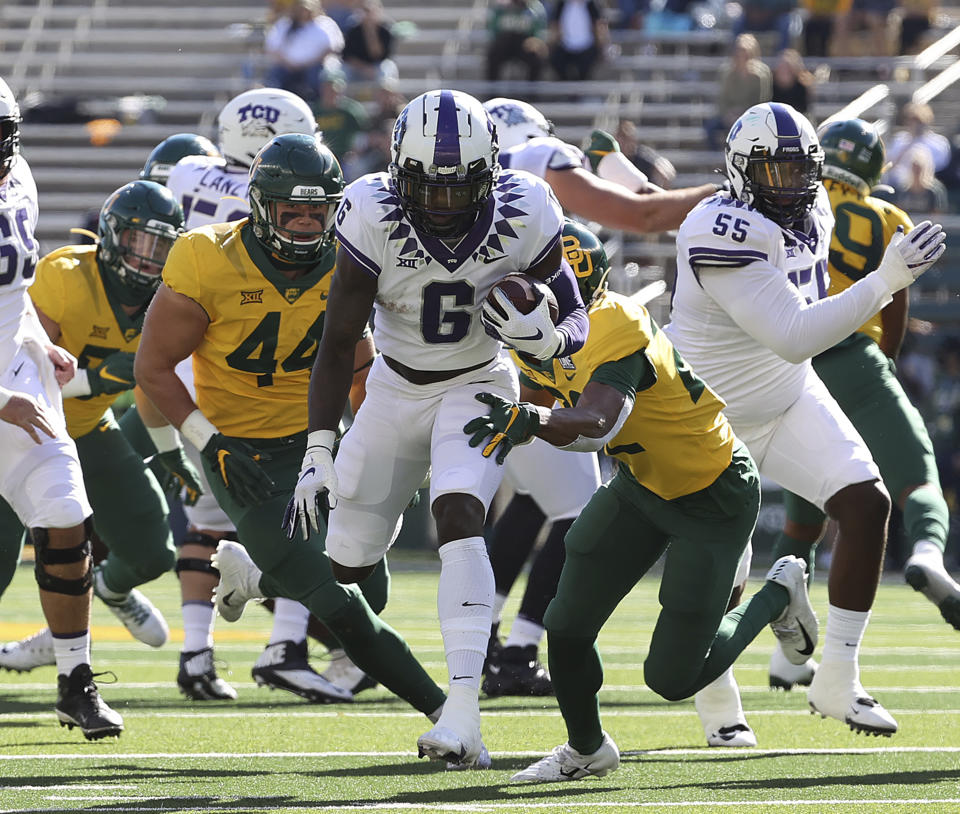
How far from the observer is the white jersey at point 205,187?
700 cm

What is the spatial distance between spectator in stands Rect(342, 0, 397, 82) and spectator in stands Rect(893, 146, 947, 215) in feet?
16.4

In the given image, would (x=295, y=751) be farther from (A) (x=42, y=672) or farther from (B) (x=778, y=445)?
(A) (x=42, y=672)

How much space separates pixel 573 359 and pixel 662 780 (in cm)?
110

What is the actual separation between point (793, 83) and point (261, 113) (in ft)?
24.9

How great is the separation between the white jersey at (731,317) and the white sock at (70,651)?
2.02 m

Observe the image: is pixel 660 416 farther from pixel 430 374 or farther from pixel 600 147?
pixel 600 147

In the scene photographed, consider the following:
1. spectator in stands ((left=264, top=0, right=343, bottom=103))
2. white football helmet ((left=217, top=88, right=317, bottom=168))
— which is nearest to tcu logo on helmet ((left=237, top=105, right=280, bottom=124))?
white football helmet ((left=217, top=88, right=317, bottom=168))

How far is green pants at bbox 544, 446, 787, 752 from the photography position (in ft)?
14.9

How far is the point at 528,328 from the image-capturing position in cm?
423

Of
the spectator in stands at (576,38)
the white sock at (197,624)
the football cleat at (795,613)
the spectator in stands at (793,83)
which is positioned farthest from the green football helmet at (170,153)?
the spectator in stands at (576,38)

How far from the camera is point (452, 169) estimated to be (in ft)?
14.5

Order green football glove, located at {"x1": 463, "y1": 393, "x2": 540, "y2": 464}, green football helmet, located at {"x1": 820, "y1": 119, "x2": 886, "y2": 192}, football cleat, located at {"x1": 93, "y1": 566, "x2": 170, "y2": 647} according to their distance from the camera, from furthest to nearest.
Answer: football cleat, located at {"x1": 93, "y1": 566, "x2": 170, "y2": 647}, green football helmet, located at {"x1": 820, "y1": 119, "x2": 886, "y2": 192}, green football glove, located at {"x1": 463, "y1": 393, "x2": 540, "y2": 464}

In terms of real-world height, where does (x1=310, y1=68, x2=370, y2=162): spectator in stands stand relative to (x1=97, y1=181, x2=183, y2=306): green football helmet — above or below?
below

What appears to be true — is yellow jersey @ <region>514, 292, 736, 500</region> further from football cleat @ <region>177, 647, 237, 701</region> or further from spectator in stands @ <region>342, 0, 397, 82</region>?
spectator in stands @ <region>342, 0, 397, 82</region>
